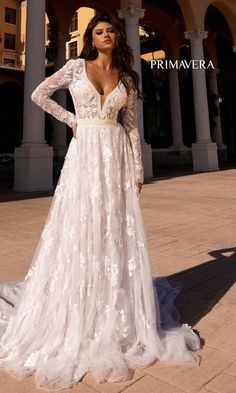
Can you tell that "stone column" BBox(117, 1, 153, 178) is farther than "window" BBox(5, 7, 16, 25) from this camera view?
No

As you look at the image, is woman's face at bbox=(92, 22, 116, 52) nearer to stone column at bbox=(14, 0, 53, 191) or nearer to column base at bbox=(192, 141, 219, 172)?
stone column at bbox=(14, 0, 53, 191)

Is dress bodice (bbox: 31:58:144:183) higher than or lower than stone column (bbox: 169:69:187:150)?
lower

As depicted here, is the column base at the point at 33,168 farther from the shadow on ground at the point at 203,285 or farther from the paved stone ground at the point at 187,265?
the shadow on ground at the point at 203,285

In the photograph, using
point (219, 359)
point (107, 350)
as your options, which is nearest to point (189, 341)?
point (219, 359)

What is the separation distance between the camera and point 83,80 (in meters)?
2.06

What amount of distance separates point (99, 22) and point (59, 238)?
133 cm

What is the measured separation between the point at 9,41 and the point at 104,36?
4003cm

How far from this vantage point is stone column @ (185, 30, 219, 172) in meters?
15.7

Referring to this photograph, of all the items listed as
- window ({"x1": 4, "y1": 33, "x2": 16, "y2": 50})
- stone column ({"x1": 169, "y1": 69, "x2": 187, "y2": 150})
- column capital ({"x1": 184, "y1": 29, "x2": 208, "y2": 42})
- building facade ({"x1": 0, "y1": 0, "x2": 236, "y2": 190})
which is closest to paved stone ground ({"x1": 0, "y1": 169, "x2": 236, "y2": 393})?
building facade ({"x1": 0, "y1": 0, "x2": 236, "y2": 190})

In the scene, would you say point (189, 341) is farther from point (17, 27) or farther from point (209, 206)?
point (17, 27)

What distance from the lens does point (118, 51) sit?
84.9 inches

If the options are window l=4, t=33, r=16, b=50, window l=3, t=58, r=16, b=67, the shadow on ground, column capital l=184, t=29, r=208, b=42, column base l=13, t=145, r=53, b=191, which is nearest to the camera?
the shadow on ground

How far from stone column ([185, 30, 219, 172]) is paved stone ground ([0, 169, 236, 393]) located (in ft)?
24.8

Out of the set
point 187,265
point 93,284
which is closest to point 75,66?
point 93,284
